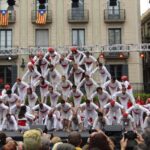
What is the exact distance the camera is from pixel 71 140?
619cm

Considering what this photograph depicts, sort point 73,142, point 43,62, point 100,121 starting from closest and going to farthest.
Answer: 1. point 73,142
2. point 100,121
3. point 43,62

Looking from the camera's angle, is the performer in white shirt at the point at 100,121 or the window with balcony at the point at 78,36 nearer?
the performer in white shirt at the point at 100,121

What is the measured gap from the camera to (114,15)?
35562 mm

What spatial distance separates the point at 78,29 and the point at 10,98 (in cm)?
1893

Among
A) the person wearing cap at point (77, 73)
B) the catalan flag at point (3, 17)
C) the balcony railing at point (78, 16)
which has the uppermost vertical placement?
the balcony railing at point (78, 16)

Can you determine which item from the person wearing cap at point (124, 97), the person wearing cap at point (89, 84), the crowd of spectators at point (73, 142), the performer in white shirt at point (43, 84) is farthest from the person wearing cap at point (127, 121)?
the crowd of spectators at point (73, 142)

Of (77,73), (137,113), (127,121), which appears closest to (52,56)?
(77,73)

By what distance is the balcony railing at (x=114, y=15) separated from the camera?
35375 millimetres

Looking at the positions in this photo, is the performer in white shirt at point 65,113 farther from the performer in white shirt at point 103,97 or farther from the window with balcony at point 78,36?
the window with balcony at point 78,36

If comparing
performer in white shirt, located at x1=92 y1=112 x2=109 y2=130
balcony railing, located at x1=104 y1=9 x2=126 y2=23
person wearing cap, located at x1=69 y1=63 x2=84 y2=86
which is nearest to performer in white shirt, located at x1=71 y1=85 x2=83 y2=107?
person wearing cap, located at x1=69 y1=63 x2=84 y2=86

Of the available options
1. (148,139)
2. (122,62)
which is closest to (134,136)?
(148,139)

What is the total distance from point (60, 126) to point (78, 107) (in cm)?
112

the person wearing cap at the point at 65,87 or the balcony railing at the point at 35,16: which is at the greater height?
the balcony railing at the point at 35,16

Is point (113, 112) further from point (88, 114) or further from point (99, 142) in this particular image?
point (99, 142)
